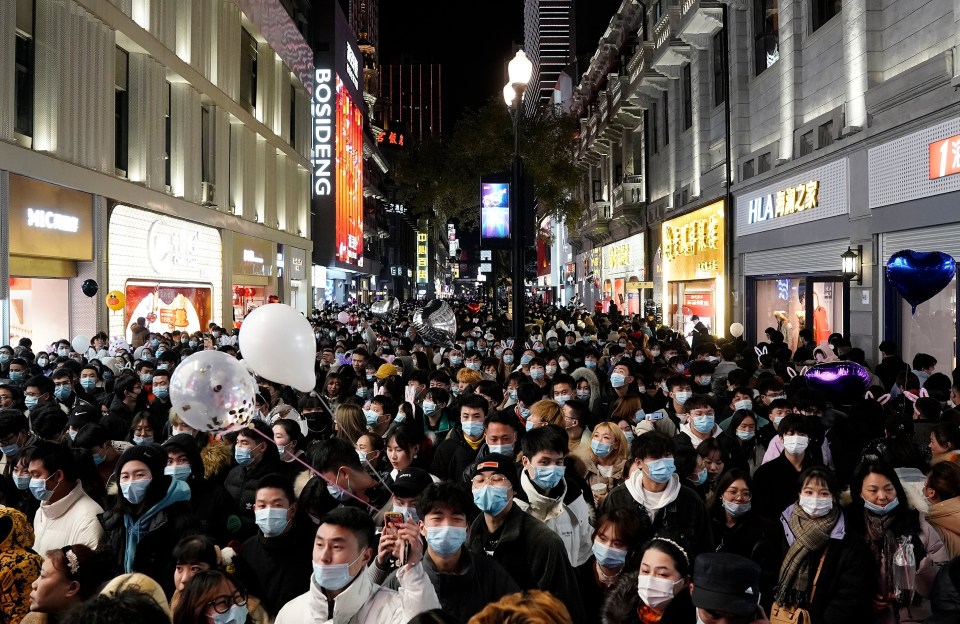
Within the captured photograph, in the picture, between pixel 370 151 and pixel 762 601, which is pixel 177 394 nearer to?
pixel 762 601

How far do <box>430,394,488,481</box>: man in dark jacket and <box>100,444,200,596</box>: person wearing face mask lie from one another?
2198 mm

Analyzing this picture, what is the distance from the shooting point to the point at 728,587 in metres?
3.49

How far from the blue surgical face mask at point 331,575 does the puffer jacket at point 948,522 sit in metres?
3.48

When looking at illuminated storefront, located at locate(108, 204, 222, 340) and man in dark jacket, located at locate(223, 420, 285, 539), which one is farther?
illuminated storefront, located at locate(108, 204, 222, 340)

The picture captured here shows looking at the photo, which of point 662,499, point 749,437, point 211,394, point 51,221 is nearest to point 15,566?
point 211,394

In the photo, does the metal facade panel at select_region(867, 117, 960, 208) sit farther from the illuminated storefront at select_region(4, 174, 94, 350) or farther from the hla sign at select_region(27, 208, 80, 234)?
the hla sign at select_region(27, 208, 80, 234)

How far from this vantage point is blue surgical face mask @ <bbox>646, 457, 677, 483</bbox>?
5.35 meters

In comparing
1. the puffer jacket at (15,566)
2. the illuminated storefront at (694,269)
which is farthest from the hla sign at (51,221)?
the illuminated storefront at (694,269)

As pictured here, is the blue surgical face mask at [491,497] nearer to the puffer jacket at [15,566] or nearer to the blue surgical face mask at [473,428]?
the puffer jacket at [15,566]

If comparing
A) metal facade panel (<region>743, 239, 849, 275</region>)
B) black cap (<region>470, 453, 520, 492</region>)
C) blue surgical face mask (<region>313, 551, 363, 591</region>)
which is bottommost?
blue surgical face mask (<region>313, 551, 363, 591</region>)

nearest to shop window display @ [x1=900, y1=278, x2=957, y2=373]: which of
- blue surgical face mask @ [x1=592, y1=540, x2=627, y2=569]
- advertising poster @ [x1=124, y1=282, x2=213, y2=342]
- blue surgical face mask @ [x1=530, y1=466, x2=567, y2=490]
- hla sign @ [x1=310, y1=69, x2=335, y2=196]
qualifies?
blue surgical face mask @ [x1=530, y1=466, x2=567, y2=490]

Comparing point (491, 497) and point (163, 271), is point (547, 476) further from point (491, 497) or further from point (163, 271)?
point (163, 271)

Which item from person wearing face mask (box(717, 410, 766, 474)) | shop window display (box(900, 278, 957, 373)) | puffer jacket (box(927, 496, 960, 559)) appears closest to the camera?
puffer jacket (box(927, 496, 960, 559))

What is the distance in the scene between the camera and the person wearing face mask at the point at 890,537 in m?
4.79
